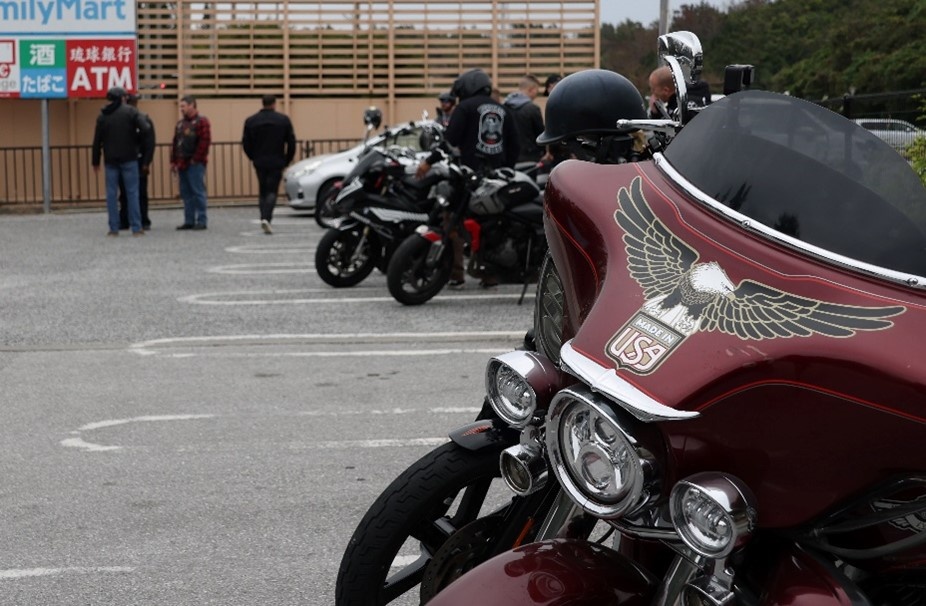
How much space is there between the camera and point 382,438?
625cm

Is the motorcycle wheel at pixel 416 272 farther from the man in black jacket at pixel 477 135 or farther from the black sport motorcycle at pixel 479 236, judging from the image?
the man in black jacket at pixel 477 135

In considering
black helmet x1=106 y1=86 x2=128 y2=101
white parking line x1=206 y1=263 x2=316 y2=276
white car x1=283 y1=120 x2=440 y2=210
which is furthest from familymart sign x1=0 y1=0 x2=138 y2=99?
white parking line x1=206 y1=263 x2=316 y2=276

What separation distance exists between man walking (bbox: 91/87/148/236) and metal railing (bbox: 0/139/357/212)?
232 inches

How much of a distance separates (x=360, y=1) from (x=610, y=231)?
21788 mm

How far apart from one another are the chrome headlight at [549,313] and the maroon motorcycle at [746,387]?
16.5 inches

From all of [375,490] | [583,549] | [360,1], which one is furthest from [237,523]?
[360,1]

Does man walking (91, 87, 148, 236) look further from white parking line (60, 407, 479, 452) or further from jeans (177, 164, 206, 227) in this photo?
white parking line (60, 407, 479, 452)

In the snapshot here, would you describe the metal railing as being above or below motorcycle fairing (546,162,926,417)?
below

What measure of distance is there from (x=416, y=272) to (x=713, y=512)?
27.1 feet

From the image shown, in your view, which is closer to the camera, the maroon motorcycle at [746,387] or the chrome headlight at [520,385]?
the maroon motorcycle at [746,387]

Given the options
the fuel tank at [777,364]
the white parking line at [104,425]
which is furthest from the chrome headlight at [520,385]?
the white parking line at [104,425]

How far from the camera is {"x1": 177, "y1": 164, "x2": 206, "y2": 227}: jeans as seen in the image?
1742 cm

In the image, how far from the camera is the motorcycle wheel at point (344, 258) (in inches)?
452

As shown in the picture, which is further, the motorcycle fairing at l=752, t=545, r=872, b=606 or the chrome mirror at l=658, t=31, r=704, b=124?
the chrome mirror at l=658, t=31, r=704, b=124
